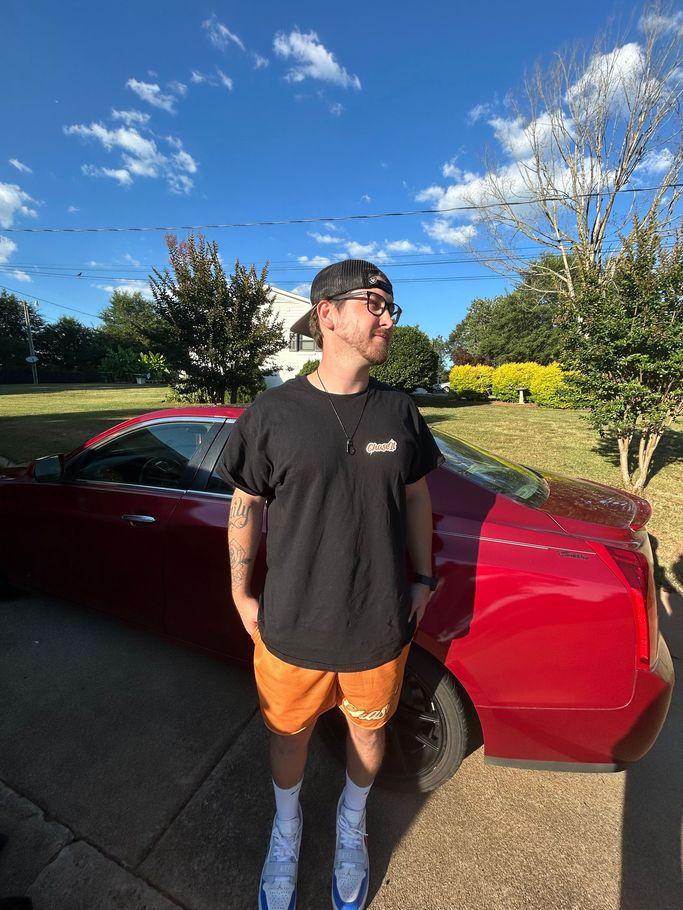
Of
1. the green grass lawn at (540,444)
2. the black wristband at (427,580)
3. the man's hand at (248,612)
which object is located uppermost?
the black wristband at (427,580)

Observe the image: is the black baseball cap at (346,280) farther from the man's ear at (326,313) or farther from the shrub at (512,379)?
the shrub at (512,379)

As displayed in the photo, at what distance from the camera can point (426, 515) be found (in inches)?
58.6

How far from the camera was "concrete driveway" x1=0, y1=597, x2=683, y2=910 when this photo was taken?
1.45m

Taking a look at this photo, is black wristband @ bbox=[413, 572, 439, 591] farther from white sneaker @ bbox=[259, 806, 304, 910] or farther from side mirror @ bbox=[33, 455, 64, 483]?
side mirror @ bbox=[33, 455, 64, 483]

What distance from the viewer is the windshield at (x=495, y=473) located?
190cm

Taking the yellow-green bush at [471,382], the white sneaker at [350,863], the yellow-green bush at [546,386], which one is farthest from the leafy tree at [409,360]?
the white sneaker at [350,863]

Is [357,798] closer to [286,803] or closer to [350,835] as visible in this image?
[350,835]

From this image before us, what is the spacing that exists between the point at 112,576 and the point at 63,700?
671 millimetres

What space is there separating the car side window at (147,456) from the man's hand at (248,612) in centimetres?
102

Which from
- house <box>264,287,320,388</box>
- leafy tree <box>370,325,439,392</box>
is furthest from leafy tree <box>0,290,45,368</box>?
Result: leafy tree <box>370,325,439,392</box>

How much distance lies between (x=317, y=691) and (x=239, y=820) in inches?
32.1

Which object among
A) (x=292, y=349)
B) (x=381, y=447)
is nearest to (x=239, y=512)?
(x=381, y=447)

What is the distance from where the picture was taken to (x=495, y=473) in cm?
214

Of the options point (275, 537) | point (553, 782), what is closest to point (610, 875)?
point (553, 782)
